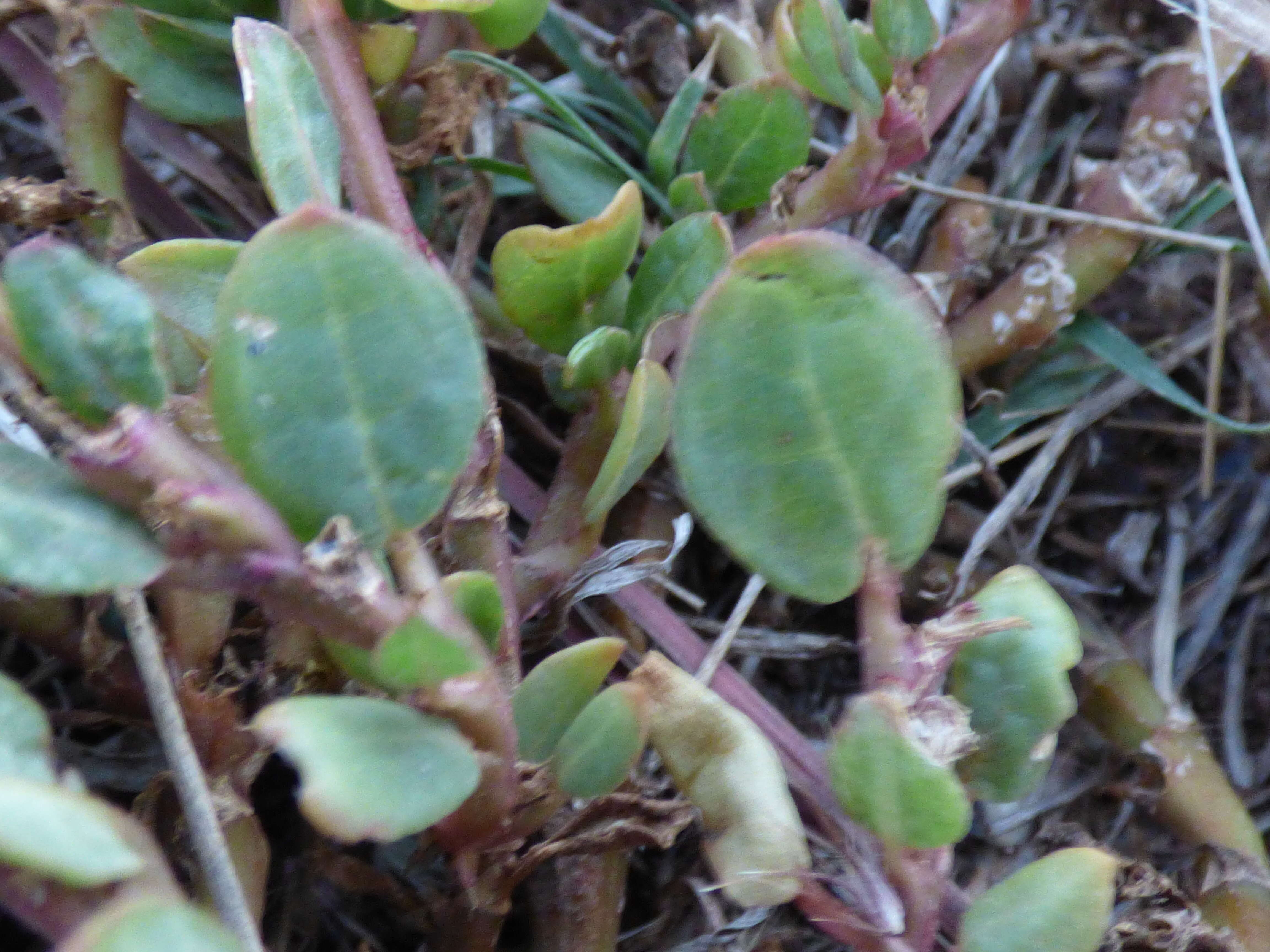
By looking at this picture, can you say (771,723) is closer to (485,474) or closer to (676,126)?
(485,474)

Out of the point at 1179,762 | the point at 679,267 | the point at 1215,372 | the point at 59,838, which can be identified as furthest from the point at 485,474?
the point at 1215,372

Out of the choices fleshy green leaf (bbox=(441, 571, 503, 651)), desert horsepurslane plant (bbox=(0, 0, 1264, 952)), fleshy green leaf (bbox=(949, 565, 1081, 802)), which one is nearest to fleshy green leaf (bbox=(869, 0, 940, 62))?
desert horsepurslane plant (bbox=(0, 0, 1264, 952))

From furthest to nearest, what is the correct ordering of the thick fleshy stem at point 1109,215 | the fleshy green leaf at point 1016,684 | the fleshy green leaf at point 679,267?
the thick fleshy stem at point 1109,215 < the fleshy green leaf at point 679,267 < the fleshy green leaf at point 1016,684

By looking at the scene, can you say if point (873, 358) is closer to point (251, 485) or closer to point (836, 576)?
point (836, 576)

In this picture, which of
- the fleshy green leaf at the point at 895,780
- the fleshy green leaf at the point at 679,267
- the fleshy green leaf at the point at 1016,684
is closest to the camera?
the fleshy green leaf at the point at 895,780

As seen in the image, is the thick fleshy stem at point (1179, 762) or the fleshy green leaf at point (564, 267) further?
the thick fleshy stem at point (1179, 762)

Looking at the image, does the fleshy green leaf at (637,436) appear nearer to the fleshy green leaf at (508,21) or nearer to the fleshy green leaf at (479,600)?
the fleshy green leaf at (479,600)

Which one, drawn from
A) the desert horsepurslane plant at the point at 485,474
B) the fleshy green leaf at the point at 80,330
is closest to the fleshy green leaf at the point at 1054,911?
the desert horsepurslane plant at the point at 485,474
